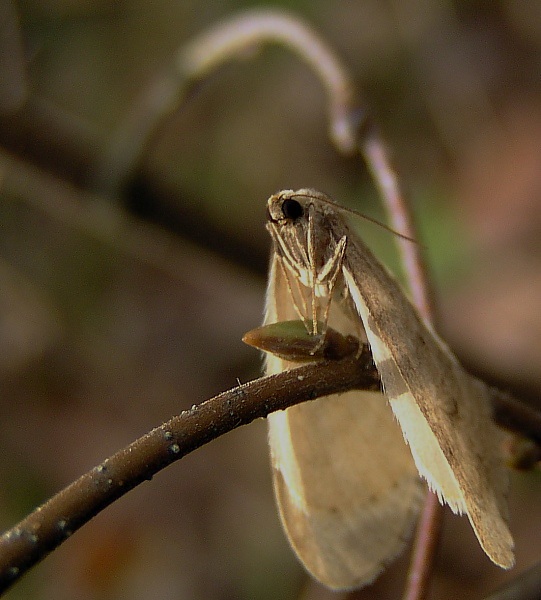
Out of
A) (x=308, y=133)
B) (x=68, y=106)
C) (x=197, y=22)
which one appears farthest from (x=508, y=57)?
(x=68, y=106)

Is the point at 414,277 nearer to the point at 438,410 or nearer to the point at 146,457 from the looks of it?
the point at 438,410

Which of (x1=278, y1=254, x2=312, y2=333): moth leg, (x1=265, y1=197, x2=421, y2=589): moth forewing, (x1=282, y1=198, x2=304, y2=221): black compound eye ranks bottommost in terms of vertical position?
(x1=265, y1=197, x2=421, y2=589): moth forewing

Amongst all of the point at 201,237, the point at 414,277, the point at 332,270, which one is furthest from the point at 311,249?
the point at 201,237

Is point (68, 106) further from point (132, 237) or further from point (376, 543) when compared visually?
point (376, 543)

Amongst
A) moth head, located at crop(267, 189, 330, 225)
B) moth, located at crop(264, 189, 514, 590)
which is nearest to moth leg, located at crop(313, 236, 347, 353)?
moth, located at crop(264, 189, 514, 590)

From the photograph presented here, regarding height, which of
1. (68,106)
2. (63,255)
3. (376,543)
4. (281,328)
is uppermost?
(68,106)

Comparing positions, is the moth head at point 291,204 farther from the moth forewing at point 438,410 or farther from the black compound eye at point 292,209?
the moth forewing at point 438,410

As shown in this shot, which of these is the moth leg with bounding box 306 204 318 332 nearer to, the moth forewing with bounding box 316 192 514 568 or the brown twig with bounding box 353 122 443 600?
the moth forewing with bounding box 316 192 514 568
